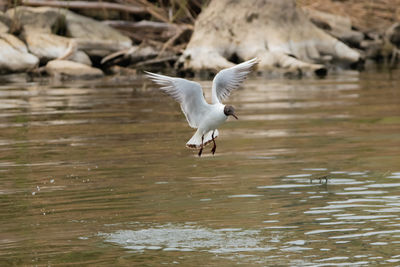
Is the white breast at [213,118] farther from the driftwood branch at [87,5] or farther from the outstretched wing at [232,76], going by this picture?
the driftwood branch at [87,5]

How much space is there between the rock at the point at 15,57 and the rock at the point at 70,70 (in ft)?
1.46

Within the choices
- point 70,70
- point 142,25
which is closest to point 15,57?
point 70,70

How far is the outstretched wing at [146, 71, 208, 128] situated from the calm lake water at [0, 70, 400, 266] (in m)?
0.83

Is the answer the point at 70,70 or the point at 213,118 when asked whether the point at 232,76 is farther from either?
the point at 70,70

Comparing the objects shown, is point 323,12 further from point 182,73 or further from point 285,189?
point 285,189

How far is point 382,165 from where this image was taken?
37.2 feet

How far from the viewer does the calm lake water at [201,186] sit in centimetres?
768

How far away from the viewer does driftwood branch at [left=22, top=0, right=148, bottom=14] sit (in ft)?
93.7

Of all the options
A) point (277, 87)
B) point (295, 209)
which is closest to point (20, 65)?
point (277, 87)

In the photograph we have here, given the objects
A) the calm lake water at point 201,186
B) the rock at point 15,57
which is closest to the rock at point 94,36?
the rock at point 15,57

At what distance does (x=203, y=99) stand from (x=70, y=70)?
53.2 feet

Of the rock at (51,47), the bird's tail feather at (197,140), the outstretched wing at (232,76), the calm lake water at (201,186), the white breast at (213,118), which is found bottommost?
the rock at (51,47)

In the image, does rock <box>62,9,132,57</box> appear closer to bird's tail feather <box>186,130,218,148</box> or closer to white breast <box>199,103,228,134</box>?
bird's tail feather <box>186,130,218,148</box>

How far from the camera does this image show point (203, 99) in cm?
991
